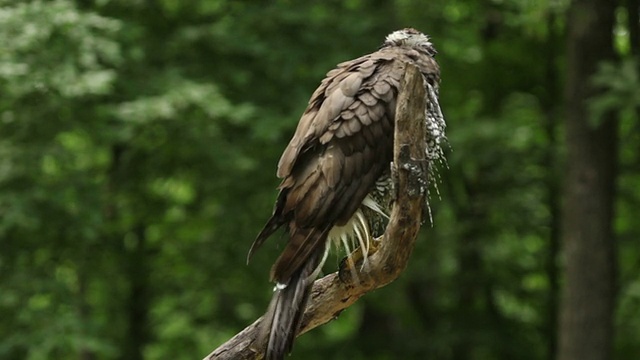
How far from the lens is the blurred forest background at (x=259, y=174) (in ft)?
27.0

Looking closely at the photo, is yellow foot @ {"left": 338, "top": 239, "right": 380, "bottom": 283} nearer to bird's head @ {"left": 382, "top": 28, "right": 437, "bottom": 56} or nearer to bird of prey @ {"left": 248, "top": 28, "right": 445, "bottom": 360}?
bird of prey @ {"left": 248, "top": 28, "right": 445, "bottom": 360}

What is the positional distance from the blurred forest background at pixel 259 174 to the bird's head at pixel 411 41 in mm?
2659

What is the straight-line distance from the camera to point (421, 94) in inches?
167

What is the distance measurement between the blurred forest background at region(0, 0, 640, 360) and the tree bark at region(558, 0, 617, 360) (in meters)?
0.02

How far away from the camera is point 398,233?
4430 mm

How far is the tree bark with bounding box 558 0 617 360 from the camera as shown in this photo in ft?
29.3

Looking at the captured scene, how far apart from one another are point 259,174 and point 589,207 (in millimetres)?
3032

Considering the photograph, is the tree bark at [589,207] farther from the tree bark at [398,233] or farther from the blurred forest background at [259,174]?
the tree bark at [398,233]

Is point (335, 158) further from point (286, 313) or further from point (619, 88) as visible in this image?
point (619, 88)

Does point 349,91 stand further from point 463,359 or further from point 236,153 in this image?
point 463,359

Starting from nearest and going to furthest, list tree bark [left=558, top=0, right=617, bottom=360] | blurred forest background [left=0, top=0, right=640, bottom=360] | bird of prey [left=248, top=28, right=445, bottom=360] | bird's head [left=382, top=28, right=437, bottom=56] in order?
bird of prey [left=248, top=28, right=445, bottom=360]
bird's head [left=382, top=28, right=437, bottom=56]
blurred forest background [left=0, top=0, right=640, bottom=360]
tree bark [left=558, top=0, right=617, bottom=360]

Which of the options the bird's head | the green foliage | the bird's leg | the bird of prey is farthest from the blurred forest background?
the bird's leg

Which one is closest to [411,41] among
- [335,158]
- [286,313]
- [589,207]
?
[335,158]

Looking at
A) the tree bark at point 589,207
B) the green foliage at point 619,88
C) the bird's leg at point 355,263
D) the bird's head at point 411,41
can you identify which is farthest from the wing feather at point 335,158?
the tree bark at point 589,207
